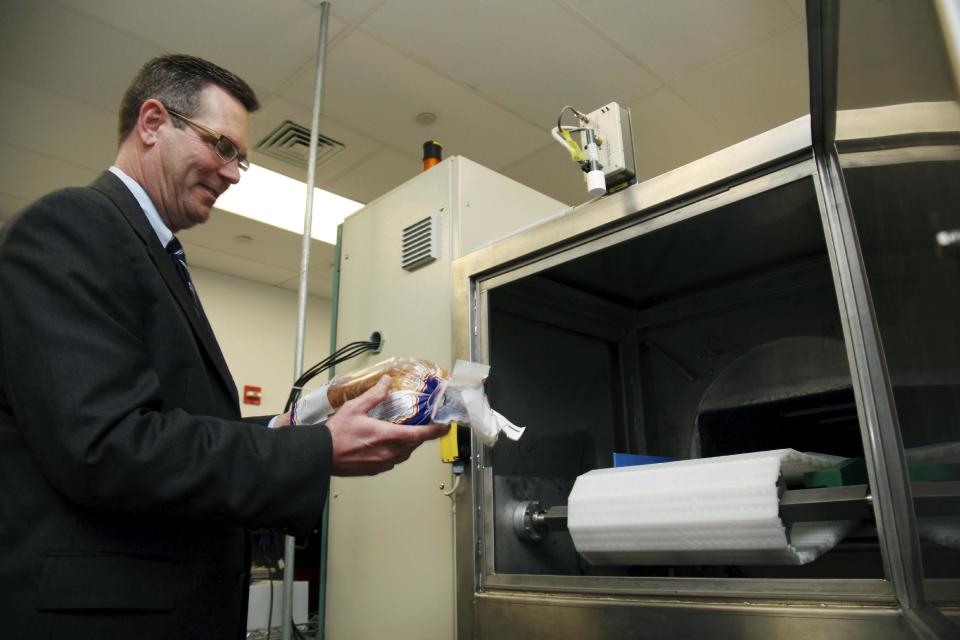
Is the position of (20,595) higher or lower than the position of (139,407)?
lower

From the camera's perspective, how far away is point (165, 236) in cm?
100

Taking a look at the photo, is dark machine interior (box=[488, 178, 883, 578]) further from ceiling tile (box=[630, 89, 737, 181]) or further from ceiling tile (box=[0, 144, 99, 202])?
ceiling tile (box=[0, 144, 99, 202])

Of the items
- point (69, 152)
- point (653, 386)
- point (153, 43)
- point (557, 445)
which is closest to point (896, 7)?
point (557, 445)

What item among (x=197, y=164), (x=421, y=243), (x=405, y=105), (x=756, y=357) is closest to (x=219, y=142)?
(x=197, y=164)

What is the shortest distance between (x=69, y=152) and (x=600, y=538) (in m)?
3.01

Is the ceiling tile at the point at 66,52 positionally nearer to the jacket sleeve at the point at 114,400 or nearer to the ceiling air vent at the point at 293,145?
the ceiling air vent at the point at 293,145

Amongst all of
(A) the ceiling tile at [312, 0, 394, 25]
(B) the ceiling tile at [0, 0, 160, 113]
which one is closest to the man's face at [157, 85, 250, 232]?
(A) the ceiling tile at [312, 0, 394, 25]

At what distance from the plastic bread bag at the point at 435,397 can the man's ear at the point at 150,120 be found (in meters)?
0.50

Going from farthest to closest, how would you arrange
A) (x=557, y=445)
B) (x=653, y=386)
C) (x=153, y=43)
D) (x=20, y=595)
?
(x=153, y=43) → (x=653, y=386) → (x=557, y=445) → (x=20, y=595)

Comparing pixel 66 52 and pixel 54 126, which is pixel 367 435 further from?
pixel 54 126

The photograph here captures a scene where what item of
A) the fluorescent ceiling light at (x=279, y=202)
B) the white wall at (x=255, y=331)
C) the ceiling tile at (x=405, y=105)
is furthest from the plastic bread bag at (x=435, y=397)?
the white wall at (x=255, y=331)

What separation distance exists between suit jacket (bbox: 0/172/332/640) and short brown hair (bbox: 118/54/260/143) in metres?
0.26

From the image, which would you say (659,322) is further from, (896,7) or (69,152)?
(69,152)

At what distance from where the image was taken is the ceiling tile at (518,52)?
2.21 meters
